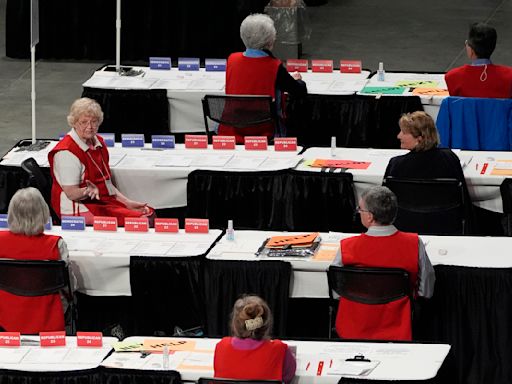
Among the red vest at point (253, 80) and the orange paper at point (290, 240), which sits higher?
the red vest at point (253, 80)

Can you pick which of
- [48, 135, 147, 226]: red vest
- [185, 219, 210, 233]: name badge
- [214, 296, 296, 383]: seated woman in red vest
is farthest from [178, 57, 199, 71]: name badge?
[214, 296, 296, 383]: seated woman in red vest

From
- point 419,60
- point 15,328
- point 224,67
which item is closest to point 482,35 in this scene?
point 224,67

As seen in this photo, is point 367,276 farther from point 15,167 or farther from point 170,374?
point 15,167

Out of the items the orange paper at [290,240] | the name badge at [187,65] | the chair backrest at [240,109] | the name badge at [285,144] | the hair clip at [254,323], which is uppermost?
the name badge at [187,65]

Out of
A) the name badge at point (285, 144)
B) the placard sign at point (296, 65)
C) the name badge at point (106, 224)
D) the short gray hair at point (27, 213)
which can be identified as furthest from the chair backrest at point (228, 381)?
the placard sign at point (296, 65)

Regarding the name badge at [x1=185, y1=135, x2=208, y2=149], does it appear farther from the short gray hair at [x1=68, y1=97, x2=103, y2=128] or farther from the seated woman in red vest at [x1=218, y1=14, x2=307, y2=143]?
the short gray hair at [x1=68, y1=97, x2=103, y2=128]

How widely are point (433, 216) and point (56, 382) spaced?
8.99 ft

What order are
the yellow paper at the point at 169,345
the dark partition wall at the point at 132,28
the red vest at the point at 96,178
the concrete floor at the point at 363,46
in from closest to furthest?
the yellow paper at the point at 169,345, the red vest at the point at 96,178, the concrete floor at the point at 363,46, the dark partition wall at the point at 132,28

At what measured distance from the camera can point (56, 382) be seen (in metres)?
6.16

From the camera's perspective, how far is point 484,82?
9.56m

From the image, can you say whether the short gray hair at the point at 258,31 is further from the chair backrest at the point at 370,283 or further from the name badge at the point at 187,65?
the chair backrest at the point at 370,283

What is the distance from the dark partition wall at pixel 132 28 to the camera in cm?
1405

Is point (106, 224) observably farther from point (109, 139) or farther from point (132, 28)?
point (132, 28)

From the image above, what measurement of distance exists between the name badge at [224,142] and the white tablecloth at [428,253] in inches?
65.0
